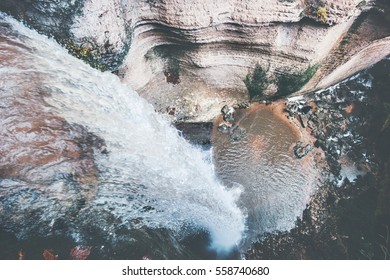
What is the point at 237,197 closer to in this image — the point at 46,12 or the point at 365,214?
the point at 365,214

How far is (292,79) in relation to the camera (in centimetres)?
1138

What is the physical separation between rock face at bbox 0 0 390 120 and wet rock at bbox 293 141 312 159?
228 centimetres

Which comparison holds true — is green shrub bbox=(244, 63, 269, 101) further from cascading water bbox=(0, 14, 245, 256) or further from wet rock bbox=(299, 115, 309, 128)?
cascading water bbox=(0, 14, 245, 256)

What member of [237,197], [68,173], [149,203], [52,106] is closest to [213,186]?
[237,197]

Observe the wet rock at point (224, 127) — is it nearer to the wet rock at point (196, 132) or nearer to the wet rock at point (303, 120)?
the wet rock at point (196, 132)

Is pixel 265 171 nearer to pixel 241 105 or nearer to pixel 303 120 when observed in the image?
pixel 241 105

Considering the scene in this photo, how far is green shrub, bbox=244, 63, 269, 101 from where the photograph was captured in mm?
11016

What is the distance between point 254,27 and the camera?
9.53 meters


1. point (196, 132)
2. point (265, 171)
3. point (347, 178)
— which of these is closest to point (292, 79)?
point (265, 171)

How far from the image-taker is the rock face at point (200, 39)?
7411 millimetres

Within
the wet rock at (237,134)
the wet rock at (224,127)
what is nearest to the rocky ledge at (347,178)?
the wet rock at (237,134)

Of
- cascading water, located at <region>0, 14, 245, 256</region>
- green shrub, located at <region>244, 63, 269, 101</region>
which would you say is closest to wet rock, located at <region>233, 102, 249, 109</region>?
green shrub, located at <region>244, 63, 269, 101</region>

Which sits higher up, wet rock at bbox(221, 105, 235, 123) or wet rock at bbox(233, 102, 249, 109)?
wet rock at bbox(233, 102, 249, 109)

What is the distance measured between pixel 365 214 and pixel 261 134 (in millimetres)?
4608
